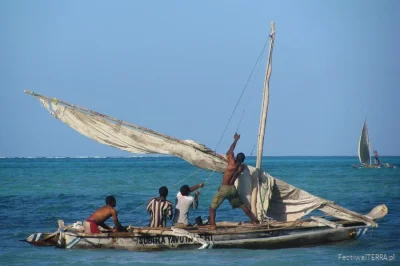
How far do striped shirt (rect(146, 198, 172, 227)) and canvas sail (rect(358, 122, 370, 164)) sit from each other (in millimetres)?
56265

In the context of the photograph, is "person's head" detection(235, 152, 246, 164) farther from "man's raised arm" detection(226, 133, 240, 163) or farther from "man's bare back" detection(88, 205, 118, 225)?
"man's bare back" detection(88, 205, 118, 225)

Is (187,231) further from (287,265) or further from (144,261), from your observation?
(287,265)

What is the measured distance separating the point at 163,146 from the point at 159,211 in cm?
147

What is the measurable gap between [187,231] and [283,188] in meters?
2.64

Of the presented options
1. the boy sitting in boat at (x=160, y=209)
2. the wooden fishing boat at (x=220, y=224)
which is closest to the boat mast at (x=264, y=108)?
the wooden fishing boat at (x=220, y=224)

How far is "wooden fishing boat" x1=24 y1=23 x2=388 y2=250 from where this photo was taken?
16.3 meters

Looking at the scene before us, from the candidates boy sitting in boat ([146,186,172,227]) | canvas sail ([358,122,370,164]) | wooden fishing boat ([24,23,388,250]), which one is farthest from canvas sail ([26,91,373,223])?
canvas sail ([358,122,370,164])

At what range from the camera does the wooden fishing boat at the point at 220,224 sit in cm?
1633

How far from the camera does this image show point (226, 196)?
16734mm

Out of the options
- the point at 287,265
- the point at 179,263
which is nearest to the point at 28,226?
the point at 179,263

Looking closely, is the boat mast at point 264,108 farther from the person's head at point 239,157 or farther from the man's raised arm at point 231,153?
the man's raised arm at point 231,153

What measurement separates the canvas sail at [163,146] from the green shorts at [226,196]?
0.84 ft

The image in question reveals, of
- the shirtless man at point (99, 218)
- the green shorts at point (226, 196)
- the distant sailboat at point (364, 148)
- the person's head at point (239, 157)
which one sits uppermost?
the distant sailboat at point (364, 148)

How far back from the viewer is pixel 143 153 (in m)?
17.3
